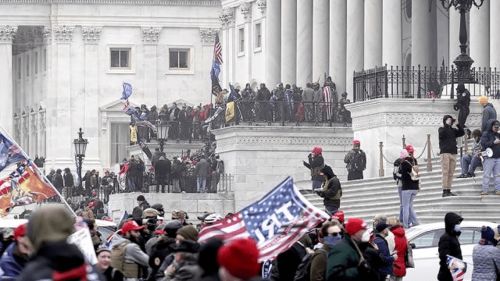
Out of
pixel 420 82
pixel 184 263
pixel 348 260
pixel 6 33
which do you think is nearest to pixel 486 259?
pixel 348 260

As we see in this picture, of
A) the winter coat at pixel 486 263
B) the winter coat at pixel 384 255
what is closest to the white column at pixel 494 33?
the winter coat at pixel 384 255

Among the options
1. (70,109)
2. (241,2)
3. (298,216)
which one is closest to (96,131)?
(70,109)

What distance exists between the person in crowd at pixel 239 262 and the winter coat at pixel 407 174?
2525cm

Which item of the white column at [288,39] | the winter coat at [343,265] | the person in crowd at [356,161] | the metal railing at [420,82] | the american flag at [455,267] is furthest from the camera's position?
the white column at [288,39]

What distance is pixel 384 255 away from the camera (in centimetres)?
2591

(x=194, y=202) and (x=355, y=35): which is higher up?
(x=355, y=35)

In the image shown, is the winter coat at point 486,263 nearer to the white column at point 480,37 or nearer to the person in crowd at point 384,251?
the person in crowd at point 384,251

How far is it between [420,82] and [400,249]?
25332mm

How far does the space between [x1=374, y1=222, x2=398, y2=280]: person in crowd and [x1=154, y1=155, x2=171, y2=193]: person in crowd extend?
35638 millimetres

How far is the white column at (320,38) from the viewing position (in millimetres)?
74625

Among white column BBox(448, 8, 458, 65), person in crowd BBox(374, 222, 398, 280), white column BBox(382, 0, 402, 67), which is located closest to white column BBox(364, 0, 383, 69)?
white column BBox(382, 0, 402, 67)

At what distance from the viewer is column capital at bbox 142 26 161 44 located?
10706 centimetres

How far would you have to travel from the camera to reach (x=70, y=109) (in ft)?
346

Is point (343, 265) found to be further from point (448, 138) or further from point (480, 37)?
point (480, 37)
